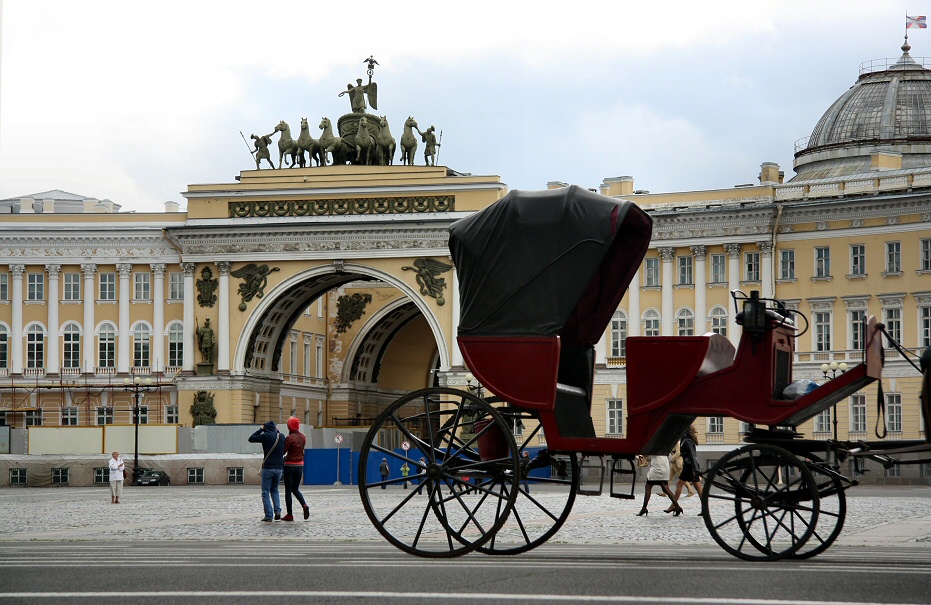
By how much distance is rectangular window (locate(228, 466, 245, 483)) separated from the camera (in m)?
54.1

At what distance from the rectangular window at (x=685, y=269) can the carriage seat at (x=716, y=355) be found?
47.2 m

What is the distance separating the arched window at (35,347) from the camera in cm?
6631

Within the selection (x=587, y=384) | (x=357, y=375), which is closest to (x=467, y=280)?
(x=587, y=384)

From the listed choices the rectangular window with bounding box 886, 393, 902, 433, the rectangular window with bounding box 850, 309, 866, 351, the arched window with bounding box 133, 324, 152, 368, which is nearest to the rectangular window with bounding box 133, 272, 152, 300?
the arched window with bounding box 133, 324, 152, 368

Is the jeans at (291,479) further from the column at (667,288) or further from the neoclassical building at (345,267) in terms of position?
the column at (667,288)

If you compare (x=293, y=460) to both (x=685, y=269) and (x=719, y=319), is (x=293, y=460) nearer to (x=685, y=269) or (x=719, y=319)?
(x=719, y=319)

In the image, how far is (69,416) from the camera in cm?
6575

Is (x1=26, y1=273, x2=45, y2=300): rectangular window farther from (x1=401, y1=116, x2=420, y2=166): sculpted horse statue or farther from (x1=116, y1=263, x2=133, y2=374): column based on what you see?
(x1=401, y1=116, x2=420, y2=166): sculpted horse statue

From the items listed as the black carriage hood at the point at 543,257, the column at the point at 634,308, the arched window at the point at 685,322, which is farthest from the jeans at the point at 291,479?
the column at the point at 634,308

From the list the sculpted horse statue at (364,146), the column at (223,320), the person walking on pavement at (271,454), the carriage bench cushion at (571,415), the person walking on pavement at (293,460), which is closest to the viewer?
the carriage bench cushion at (571,415)

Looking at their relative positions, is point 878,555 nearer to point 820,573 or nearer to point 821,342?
point 820,573

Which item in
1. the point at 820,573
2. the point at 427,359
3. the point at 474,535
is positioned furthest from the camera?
the point at 427,359

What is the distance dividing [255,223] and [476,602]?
55195mm

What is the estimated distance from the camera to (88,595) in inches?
424
